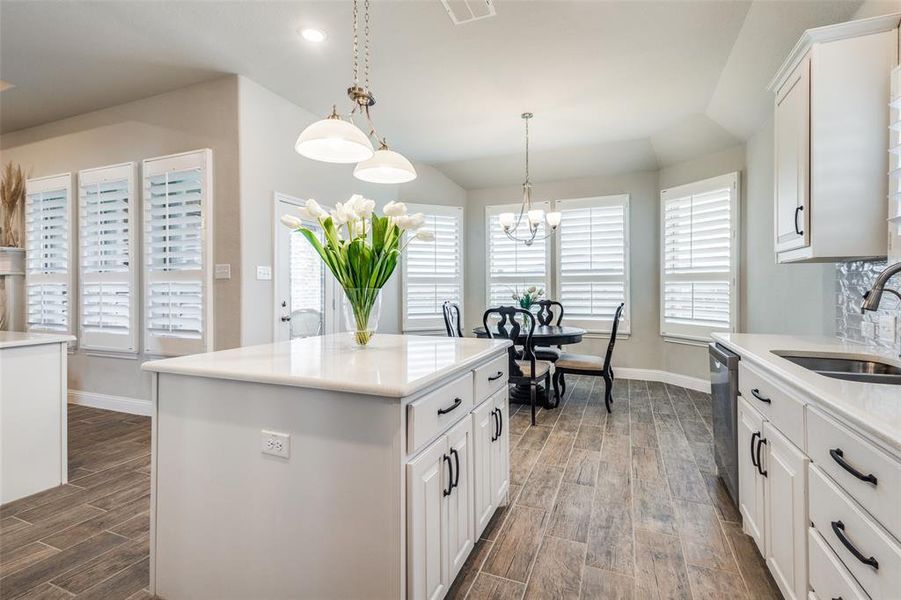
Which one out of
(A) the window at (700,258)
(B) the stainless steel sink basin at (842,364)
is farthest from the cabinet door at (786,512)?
(A) the window at (700,258)

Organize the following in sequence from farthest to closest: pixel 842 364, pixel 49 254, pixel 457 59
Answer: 1. pixel 49 254
2. pixel 457 59
3. pixel 842 364

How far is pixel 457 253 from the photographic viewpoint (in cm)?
607

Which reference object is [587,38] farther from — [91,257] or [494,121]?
[91,257]

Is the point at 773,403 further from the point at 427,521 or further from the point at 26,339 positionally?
the point at 26,339

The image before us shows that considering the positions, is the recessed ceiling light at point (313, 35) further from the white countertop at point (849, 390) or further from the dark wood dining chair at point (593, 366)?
the dark wood dining chair at point (593, 366)

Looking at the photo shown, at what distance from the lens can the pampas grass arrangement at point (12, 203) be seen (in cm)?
445

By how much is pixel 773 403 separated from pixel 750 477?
0.50 meters

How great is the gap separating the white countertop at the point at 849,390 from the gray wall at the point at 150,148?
11.5ft


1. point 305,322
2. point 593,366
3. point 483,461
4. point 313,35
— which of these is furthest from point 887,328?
point 305,322

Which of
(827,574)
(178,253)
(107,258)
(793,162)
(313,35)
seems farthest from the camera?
(107,258)

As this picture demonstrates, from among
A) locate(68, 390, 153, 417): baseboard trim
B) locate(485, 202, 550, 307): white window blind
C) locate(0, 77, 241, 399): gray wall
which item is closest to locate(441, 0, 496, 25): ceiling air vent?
locate(0, 77, 241, 399): gray wall

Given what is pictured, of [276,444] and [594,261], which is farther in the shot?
[594,261]

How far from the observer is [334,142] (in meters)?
1.99

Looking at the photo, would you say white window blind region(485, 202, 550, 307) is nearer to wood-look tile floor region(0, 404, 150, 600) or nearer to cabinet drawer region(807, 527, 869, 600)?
wood-look tile floor region(0, 404, 150, 600)
